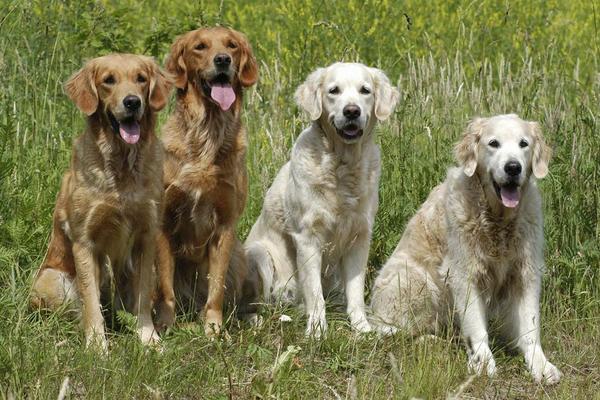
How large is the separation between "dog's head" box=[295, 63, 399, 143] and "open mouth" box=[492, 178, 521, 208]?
89 centimetres

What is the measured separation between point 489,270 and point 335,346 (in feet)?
3.06

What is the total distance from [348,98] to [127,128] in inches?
50.2

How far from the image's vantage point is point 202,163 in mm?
5555

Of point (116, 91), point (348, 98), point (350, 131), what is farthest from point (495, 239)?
point (116, 91)

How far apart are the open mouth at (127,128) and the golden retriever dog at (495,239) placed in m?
1.53

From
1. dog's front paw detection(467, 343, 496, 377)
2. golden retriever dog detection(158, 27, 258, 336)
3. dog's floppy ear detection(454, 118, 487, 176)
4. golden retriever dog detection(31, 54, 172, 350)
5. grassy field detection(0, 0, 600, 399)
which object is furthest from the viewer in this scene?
golden retriever dog detection(158, 27, 258, 336)

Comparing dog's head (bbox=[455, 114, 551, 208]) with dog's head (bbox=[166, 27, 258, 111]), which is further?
dog's head (bbox=[166, 27, 258, 111])

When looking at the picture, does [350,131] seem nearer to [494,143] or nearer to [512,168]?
[494,143]

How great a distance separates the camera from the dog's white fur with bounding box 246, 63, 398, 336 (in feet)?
18.7

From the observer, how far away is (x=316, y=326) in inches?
203

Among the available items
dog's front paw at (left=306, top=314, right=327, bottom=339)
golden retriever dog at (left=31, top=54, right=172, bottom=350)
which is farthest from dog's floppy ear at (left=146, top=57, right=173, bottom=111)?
dog's front paw at (left=306, top=314, right=327, bottom=339)

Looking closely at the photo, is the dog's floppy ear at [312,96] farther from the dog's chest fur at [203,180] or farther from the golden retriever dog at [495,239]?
the golden retriever dog at [495,239]

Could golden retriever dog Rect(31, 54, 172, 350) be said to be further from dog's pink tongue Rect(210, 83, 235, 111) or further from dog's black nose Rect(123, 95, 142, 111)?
dog's pink tongue Rect(210, 83, 235, 111)

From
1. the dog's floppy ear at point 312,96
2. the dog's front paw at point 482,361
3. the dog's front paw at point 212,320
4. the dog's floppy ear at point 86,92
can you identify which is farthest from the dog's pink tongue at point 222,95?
the dog's front paw at point 482,361
